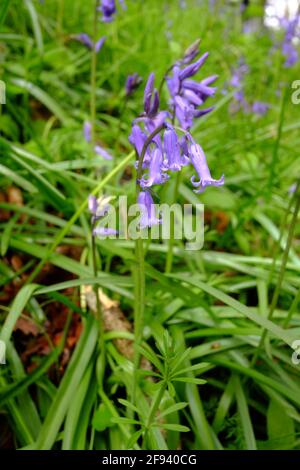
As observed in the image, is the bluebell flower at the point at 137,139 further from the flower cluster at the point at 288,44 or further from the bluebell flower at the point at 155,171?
the flower cluster at the point at 288,44

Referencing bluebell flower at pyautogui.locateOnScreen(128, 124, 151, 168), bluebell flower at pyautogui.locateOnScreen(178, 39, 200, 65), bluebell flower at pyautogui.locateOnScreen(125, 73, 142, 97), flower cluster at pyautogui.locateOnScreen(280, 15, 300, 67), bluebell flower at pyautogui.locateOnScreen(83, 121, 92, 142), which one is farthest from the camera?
flower cluster at pyautogui.locateOnScreen(280, 15, 300, 67)

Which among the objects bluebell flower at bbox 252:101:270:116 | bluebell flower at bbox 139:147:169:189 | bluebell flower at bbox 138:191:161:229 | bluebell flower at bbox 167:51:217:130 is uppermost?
bluebell flower at bbox 252:101:270:116

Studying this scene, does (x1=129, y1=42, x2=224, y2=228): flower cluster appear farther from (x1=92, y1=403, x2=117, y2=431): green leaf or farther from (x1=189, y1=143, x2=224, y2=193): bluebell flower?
Answer: (x1=92, y1=403, x2=117, y2=431): green leaf

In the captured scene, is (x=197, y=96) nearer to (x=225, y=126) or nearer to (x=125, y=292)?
(x=125, y=292)

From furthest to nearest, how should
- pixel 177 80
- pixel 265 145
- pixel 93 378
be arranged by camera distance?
pixel 265 145, pixel 93 378, pixel 177 80

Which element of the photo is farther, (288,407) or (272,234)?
(272,234)

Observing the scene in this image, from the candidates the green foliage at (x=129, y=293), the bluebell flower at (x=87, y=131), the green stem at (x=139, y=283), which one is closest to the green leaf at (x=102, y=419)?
the green foliage at (x=129, y=293)

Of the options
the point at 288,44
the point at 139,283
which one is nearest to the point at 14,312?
the point at 139,283

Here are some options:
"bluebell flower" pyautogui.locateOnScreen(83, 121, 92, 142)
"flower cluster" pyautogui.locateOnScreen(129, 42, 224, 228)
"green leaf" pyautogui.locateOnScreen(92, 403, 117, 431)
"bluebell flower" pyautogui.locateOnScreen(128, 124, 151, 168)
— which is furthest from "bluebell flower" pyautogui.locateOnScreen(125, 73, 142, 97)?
"green leaf" pyautogui.locateOnScreen(92, 403, 117, 431)

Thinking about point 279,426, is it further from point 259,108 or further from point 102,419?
point 259,108
